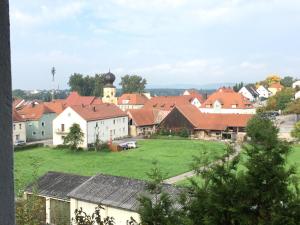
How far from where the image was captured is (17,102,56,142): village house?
47000 mm

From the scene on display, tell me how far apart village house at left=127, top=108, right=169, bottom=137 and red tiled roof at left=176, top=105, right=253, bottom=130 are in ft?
12.2

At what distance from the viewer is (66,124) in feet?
135

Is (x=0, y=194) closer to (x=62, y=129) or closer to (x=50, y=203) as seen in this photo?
(x=50, y=203)

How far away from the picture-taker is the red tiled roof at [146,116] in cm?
4866

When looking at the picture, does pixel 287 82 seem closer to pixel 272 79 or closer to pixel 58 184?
pixel 272 79

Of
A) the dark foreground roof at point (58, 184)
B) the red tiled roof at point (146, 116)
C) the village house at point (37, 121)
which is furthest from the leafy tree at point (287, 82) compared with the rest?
the dark foreground roof at point (58, 184)

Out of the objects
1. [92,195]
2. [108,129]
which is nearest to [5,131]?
[92,195]

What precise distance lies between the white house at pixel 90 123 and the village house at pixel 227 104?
796 inches

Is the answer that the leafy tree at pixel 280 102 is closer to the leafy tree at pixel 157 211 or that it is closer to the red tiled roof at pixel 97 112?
the red tiled roof at pixel 97 112

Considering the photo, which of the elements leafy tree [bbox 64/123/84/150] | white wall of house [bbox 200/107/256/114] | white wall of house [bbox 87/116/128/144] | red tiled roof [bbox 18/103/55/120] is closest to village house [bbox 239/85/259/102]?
white wall of house [bbox 200/107/256/114]

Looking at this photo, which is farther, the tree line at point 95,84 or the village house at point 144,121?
the tree line at point 95,84

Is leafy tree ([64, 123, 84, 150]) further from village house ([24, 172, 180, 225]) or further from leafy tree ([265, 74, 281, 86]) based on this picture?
leafy tree ([265, 74, 281, 86])

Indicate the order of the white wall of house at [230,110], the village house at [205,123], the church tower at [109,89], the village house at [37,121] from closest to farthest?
the village house at [205,123] → the village house at [37,121] → the white wall of house at [230,110] → the church tower at [109,89]

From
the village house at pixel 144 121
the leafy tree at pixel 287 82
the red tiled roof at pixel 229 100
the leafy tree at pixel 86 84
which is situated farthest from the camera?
the leafy tree at pixel 287 82
